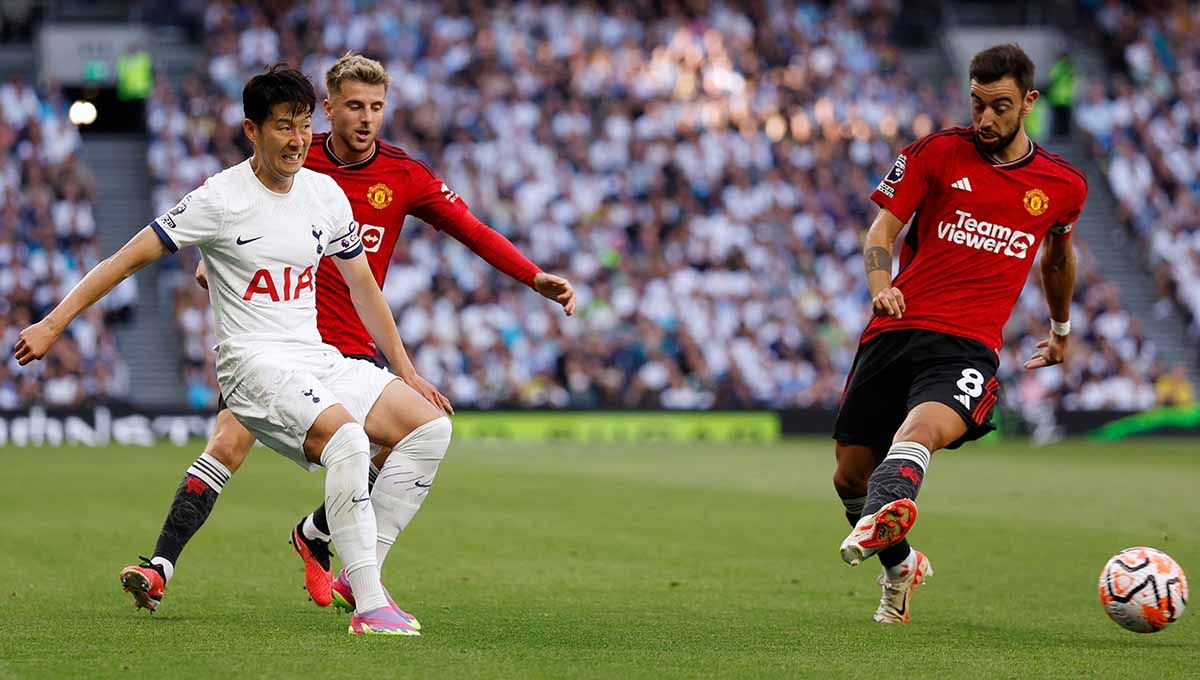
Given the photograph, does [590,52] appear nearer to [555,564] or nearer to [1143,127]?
[1143,127]

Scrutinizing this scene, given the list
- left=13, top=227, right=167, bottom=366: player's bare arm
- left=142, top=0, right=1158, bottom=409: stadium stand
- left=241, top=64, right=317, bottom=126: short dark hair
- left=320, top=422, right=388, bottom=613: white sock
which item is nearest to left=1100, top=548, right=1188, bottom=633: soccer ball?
left=320, top=422, right=388, bottom=613: white sock

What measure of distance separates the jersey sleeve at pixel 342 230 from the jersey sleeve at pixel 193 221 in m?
0.54

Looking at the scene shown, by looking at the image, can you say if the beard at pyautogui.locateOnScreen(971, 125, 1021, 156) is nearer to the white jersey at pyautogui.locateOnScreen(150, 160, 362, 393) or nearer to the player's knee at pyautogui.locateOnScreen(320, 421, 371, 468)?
the white jersey at pyautogui.locateOnScreen(150, 160, 362, 393)

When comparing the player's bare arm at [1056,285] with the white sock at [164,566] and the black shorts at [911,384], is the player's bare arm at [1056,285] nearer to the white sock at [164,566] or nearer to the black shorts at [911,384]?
the black shorts at [911,384]

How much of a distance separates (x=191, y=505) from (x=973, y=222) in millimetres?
4032

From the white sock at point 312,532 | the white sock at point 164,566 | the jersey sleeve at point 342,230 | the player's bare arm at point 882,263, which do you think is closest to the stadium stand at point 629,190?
the white sock at point 312,532

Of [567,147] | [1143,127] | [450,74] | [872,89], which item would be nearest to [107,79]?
[450,74]

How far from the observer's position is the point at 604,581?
985cm

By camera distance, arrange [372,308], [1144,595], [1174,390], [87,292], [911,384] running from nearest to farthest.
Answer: [87,292] < [1144,595] < [372,308] < [911,384] < [1174,390]

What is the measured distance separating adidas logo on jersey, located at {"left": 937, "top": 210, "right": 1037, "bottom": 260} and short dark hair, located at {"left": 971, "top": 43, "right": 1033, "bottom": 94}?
25.9 inches

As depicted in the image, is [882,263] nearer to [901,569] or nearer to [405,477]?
[901,569]

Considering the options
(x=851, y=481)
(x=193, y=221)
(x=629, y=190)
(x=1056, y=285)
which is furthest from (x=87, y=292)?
(x=629, y=190)

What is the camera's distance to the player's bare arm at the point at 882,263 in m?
7.35

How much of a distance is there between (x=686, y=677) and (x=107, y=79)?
88.8 ft
